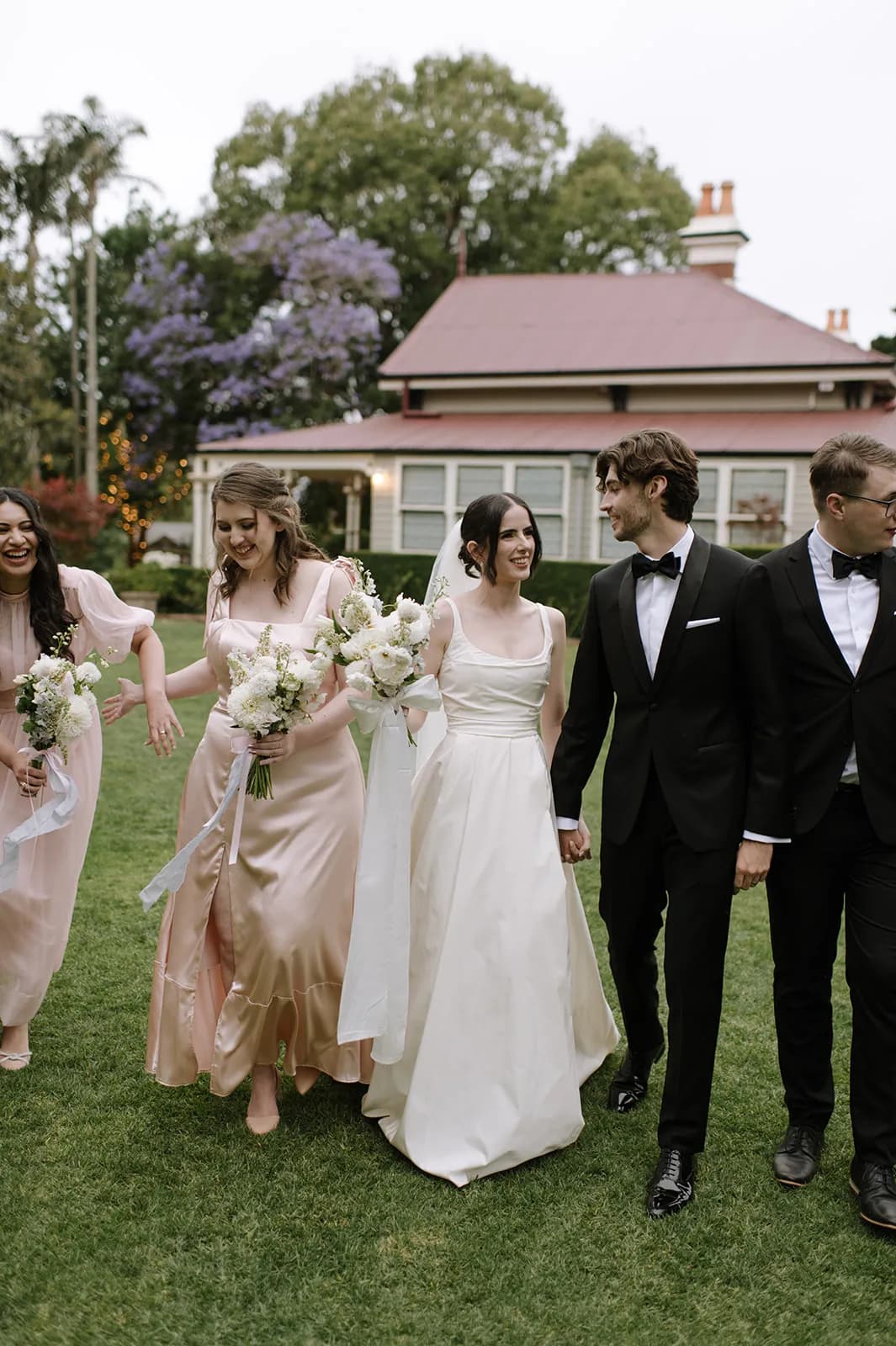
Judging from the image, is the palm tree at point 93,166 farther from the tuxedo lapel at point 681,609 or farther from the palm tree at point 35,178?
the tuxedo lapel at point 681,609

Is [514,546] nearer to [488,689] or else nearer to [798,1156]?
[488,689]

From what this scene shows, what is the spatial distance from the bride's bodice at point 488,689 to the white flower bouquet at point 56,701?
1.23m

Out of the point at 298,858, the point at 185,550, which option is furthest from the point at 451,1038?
the point at 185,550

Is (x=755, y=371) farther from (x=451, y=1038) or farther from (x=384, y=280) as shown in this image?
(x=451, y=1038)

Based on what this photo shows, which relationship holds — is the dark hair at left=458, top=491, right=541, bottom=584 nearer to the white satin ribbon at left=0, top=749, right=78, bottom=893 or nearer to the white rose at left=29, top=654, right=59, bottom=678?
the white rose at left=29, top=654, right=59, bottom=678

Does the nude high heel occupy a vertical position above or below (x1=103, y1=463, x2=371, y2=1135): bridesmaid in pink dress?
below

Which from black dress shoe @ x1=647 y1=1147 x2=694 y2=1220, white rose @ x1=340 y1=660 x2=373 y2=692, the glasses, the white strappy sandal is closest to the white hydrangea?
white rose @ x1=340 y1=660 x2=373 y2=692

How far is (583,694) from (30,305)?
2593 centimetres

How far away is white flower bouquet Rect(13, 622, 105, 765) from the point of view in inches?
156

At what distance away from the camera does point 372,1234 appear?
3340 millimetres

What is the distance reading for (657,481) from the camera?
3639mm

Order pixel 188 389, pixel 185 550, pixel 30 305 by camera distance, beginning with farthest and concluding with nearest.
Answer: pixel 185 550 → pixel 188 389 → pixel 30 305

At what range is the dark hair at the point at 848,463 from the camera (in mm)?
3529

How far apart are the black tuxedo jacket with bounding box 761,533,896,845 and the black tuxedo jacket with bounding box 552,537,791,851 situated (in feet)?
0.36
